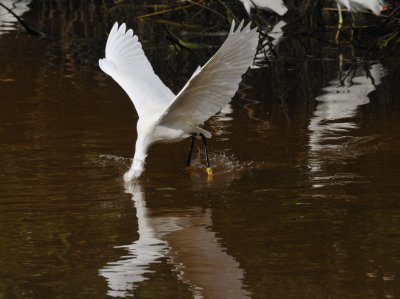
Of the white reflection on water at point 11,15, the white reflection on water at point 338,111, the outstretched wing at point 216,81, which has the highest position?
the white reflection on water at point 11,15

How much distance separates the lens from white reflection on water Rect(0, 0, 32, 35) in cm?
1519

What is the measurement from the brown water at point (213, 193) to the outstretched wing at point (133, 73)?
39cm

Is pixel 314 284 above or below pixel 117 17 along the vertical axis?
below

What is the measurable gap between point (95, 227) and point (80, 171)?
4.19ft

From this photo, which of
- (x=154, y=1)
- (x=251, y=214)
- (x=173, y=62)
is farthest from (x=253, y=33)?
(x=154, y=1)

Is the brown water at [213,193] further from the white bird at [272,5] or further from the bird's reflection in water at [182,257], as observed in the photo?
the white bird at [272,5]

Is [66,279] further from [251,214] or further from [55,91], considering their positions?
[55,91]

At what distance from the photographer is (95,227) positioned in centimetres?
644

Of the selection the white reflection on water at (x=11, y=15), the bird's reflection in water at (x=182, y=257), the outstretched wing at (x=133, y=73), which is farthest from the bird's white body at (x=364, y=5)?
the bird's reflection in water at (x=182, y=257)

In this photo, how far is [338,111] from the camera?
969 cm

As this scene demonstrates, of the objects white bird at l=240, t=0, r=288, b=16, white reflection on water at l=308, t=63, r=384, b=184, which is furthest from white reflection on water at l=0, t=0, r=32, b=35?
white reflection on water at l=308, t=63, r=384, b=184

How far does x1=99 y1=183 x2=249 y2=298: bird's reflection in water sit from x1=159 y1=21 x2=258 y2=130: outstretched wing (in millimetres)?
714

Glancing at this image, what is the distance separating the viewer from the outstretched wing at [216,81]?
22.5 ft

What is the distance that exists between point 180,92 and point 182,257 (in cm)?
146
